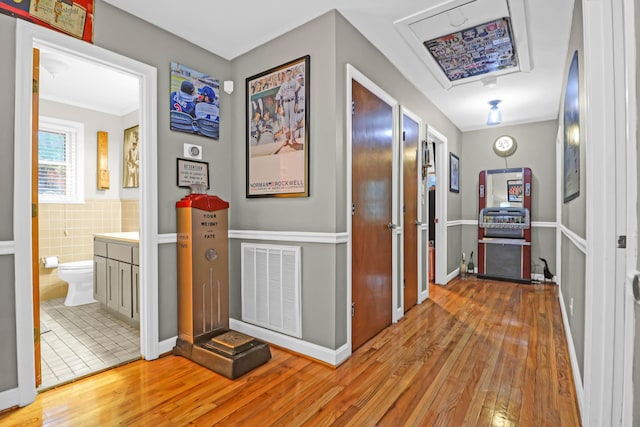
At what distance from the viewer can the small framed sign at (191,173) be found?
8.18ft

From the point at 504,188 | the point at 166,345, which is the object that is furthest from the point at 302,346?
the point at 504,188

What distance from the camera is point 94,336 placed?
271 cm

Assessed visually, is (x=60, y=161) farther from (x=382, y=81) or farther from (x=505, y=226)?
(x=505, y=226)

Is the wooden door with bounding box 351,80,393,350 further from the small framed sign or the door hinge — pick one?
the door hinge

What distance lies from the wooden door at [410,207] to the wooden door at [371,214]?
44cm

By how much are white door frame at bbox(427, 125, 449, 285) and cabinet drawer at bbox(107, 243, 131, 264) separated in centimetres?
382

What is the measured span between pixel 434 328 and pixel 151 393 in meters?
2.28

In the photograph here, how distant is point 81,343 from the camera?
101 inches

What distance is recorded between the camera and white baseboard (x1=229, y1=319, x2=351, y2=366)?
7.32ft

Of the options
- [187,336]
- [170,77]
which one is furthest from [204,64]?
[187,336]

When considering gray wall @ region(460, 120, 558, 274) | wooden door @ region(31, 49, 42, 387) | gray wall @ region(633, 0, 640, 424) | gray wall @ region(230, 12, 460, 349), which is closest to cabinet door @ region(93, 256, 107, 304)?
wooden door @ region(31, 49, 42, 387)

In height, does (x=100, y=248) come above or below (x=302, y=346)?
above

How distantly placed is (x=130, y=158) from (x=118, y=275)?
194 centimetres

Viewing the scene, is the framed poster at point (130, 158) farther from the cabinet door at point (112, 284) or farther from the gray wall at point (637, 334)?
the gray wall at point (637, 334)
